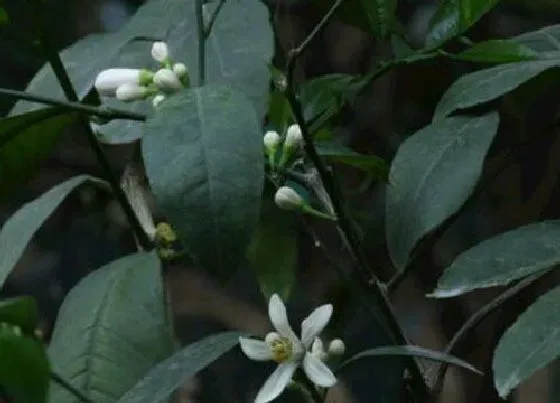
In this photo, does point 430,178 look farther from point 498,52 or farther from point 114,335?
point 114,335

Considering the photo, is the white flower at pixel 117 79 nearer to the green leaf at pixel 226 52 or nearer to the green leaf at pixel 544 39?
the green leaf at pixel 226 52

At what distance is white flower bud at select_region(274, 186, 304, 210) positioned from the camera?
62 cm

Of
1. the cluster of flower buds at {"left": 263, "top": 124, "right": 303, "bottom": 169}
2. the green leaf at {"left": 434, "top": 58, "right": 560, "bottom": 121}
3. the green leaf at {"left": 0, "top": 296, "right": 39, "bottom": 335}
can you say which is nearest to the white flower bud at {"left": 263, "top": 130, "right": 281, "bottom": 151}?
the cluster of flower buds at {"left": 263, "top": 124, "right": 303, "bottom": 169}

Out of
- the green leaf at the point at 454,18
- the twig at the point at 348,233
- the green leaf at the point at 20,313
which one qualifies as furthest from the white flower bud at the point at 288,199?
the green leaf at the point at 20,313

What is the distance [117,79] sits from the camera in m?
0.65

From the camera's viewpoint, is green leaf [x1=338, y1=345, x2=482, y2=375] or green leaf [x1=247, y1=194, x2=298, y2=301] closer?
green leaf [x1=338, y1=345, x2=482, y2=375]

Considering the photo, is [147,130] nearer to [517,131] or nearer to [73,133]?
[517,131]

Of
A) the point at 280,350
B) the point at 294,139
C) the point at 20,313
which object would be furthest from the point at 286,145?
the point at 20,313

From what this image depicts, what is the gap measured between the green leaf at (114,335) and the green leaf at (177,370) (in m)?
0.07

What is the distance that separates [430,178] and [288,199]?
8 cm

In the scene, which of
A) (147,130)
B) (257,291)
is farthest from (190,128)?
(257,291)

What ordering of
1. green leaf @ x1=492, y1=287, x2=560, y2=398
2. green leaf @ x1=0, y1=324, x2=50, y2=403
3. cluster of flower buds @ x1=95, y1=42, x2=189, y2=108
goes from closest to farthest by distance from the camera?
green leaf @ x1=0, y1=324, x2=50, y2=403 < green leaf @ x1=492, y1=287, x2=560, y2=398 < cluster of flower buds @ x1=95, y1=42, x2=189, y2=108

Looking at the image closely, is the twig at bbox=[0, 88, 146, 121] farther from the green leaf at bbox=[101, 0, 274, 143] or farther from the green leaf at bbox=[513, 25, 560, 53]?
the green leaf at bbox=[513, 25, 560, 53]

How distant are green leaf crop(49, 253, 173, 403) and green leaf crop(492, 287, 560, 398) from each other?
23cm
